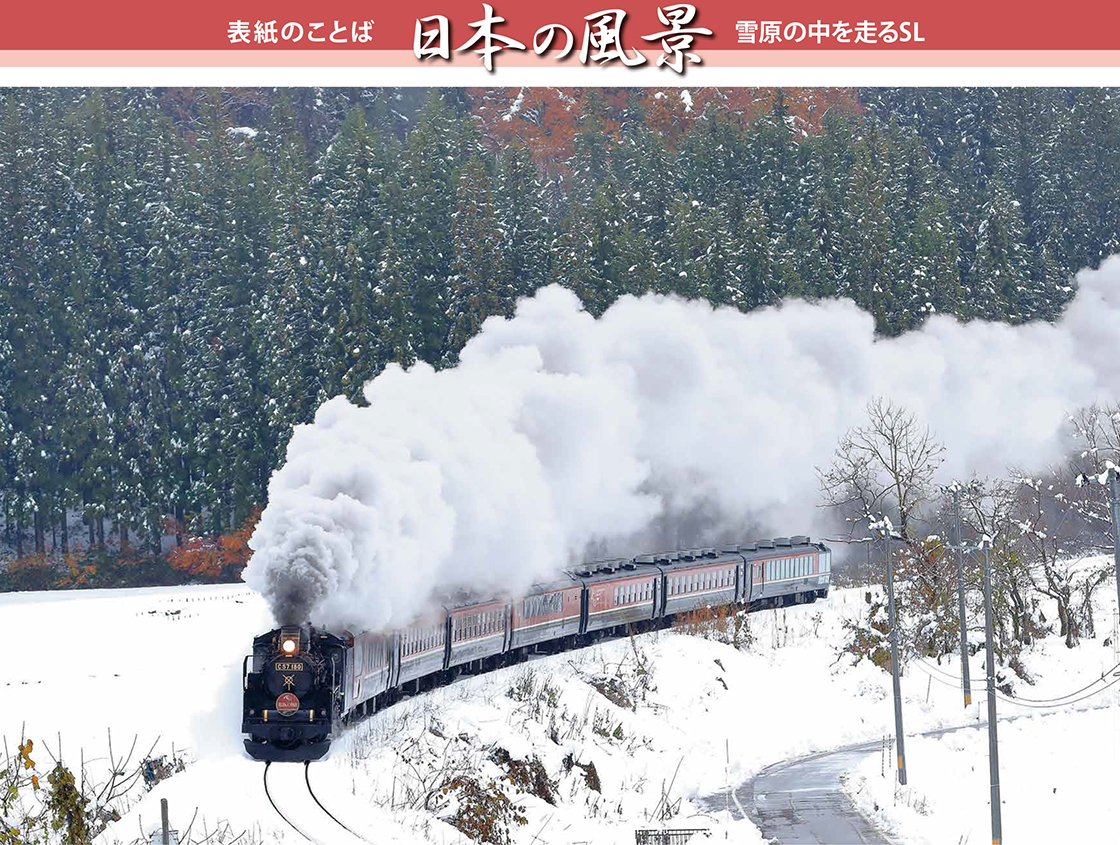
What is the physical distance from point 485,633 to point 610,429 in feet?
71.9

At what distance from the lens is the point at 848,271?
81.4 meters

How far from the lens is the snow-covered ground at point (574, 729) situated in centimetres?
2867

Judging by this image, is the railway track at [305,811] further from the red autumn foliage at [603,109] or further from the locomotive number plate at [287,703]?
the red autumn foliage at [603,109]

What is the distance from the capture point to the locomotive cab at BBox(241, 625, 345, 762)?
1144 inches

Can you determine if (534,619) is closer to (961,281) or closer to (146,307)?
(146,307)

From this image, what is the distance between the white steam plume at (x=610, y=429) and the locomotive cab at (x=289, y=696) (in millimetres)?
736

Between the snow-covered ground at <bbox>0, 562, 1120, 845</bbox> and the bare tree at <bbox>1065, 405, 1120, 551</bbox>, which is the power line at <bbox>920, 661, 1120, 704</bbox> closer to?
the snow-covered ground at <bbox>0, 562, 1120, 845</bbox>

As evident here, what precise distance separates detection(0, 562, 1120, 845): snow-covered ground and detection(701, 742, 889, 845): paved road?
0.71m

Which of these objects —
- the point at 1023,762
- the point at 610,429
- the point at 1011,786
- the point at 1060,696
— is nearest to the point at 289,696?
the point at 1011,786

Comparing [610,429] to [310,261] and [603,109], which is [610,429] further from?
[603,109]

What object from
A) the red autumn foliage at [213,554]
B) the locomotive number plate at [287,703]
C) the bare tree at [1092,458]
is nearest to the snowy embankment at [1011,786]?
the locomotive number plate at [287,703]

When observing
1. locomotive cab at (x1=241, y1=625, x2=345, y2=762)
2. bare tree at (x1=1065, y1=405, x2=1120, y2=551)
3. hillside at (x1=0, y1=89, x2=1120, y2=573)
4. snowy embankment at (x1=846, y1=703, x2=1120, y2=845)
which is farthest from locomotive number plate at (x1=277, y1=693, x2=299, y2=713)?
bare tree at (x1=1065, y1=405, x2=1120, y2=551)

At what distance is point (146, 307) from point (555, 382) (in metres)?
33.3

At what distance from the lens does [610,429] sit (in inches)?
2398
